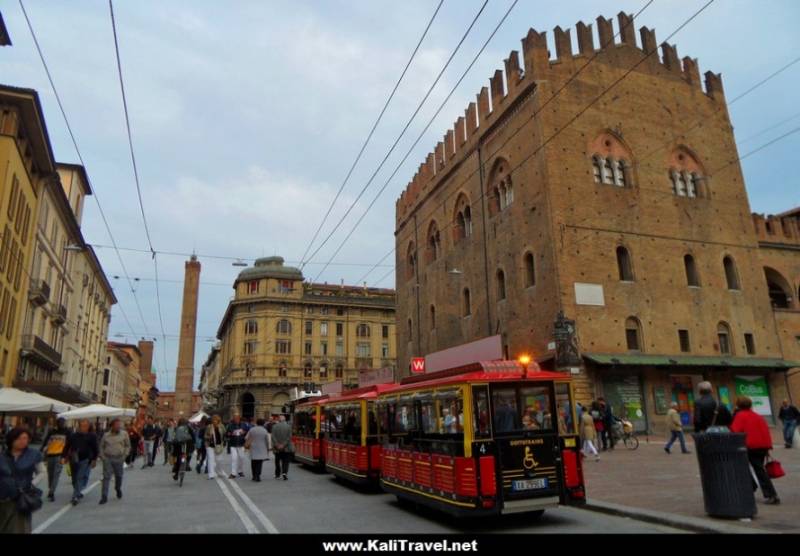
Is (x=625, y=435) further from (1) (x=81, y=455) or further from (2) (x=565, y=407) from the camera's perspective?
(1) (x=81, y=455)

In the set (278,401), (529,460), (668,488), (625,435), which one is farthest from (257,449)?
(278,401)

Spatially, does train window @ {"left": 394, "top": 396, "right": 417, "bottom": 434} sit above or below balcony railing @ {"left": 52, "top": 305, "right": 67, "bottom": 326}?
below

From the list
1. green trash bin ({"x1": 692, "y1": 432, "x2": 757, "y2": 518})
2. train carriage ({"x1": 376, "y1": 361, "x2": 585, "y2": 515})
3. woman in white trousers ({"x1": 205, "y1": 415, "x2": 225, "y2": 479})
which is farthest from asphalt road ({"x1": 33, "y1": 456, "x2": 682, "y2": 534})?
woman in white trousers ({"x1": 205, "y1": 415, "x2": 225, "y2": 479})

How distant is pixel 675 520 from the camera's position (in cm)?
734

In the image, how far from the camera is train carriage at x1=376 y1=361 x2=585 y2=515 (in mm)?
7820

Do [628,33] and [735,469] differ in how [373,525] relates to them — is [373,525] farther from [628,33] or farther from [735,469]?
[628,33]

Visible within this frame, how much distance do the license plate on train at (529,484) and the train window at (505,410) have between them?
2.33ft

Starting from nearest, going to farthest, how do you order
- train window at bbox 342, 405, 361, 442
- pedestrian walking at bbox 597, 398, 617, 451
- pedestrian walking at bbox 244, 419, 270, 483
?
train window at bbox 342, 405, 361, 442
pedestrian walking at bbox 244, 419, 270, 483
pedestrian walking at bbox 597, 398, 617, 451

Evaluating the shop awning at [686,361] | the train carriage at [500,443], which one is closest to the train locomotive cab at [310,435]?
the train carriage at [500,443]

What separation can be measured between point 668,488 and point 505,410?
4215 mm

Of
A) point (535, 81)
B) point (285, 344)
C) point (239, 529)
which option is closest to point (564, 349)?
point (535, 81)

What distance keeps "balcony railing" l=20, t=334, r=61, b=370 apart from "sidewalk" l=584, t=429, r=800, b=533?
26613 millimetres

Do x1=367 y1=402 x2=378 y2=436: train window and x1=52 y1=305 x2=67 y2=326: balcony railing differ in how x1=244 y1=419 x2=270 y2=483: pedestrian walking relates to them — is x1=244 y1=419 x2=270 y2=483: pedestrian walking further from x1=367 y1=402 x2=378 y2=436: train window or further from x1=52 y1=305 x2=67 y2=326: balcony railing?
x1=52 y1=305 x2=67 y2=326: balcony railing

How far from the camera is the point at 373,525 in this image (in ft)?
27.4
